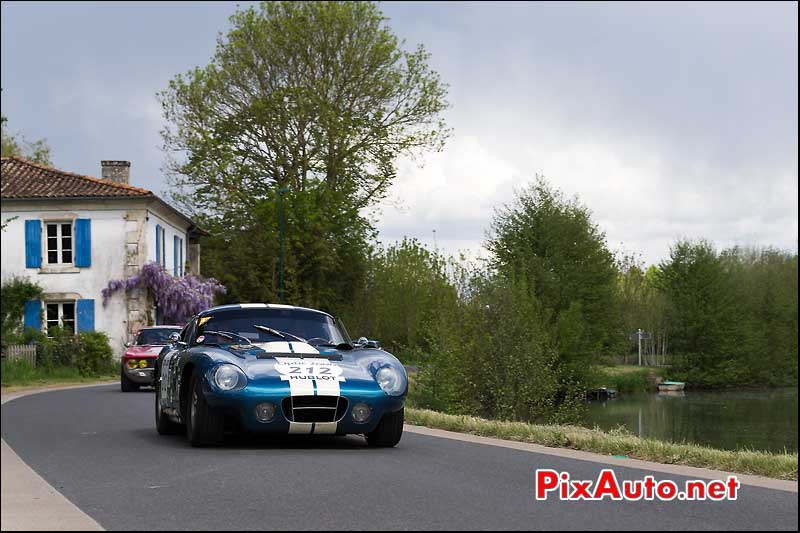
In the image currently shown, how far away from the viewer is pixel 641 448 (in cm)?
1168

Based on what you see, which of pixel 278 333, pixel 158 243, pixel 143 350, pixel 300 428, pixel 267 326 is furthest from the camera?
pixel 158 243

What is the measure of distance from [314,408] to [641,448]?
3432 millimetres

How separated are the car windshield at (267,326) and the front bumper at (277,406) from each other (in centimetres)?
131

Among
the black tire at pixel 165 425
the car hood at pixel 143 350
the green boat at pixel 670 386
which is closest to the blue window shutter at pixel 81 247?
the black tire at pixel 165 425

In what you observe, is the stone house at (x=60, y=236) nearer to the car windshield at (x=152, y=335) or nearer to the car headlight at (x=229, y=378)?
the car headlight at (x=229, y=378)

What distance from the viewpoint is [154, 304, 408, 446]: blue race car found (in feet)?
35.4

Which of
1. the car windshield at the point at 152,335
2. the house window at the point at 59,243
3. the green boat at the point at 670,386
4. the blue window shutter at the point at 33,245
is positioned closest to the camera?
the blue window shutter at the point at 33,245

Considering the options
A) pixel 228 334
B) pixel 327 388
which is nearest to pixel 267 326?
pixel 228 334

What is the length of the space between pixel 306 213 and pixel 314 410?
140 ft

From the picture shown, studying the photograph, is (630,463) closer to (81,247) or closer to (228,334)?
(228,334)

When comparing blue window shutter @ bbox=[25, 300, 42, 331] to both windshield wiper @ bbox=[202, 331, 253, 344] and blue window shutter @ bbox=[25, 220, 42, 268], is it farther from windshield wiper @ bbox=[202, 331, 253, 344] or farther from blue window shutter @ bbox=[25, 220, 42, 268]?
windshield wiper @ bbox=[202, 331, 253, 344]

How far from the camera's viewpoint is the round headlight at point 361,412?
11.0 m

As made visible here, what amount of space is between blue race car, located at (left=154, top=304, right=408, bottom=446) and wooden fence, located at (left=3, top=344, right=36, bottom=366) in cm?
473

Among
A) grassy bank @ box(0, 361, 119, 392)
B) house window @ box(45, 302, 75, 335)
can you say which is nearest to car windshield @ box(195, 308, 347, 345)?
grassy bank @ box(0, 361, 119, 392)
